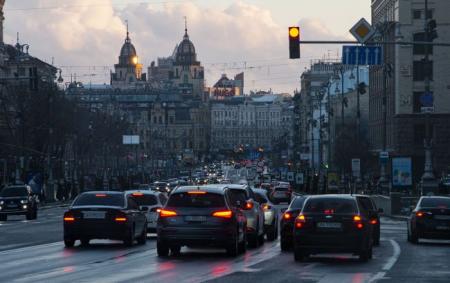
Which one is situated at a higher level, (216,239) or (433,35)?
(433,35)

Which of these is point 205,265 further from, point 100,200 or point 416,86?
point 416,86

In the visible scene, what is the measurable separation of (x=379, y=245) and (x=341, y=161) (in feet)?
256

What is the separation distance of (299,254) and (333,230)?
41.4 inches

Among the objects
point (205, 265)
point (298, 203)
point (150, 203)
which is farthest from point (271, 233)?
point (205, 265)

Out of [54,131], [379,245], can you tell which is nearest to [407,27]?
[54,131]

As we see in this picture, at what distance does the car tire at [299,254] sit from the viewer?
1064 inches

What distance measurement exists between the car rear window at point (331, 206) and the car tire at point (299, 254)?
0.87m

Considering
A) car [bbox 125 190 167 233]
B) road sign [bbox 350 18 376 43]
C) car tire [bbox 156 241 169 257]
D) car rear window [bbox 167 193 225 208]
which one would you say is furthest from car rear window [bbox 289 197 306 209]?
car [bbox 125 190 167 233]

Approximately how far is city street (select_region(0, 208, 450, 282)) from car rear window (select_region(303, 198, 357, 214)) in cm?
111

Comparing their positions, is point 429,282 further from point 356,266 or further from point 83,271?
point 83,271

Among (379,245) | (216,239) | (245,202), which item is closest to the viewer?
(216,239)

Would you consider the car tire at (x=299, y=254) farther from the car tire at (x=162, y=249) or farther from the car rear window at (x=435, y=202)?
the car rear window at (x=435, y=202)

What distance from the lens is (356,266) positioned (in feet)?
84.1

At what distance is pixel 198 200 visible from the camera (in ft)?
92.4
